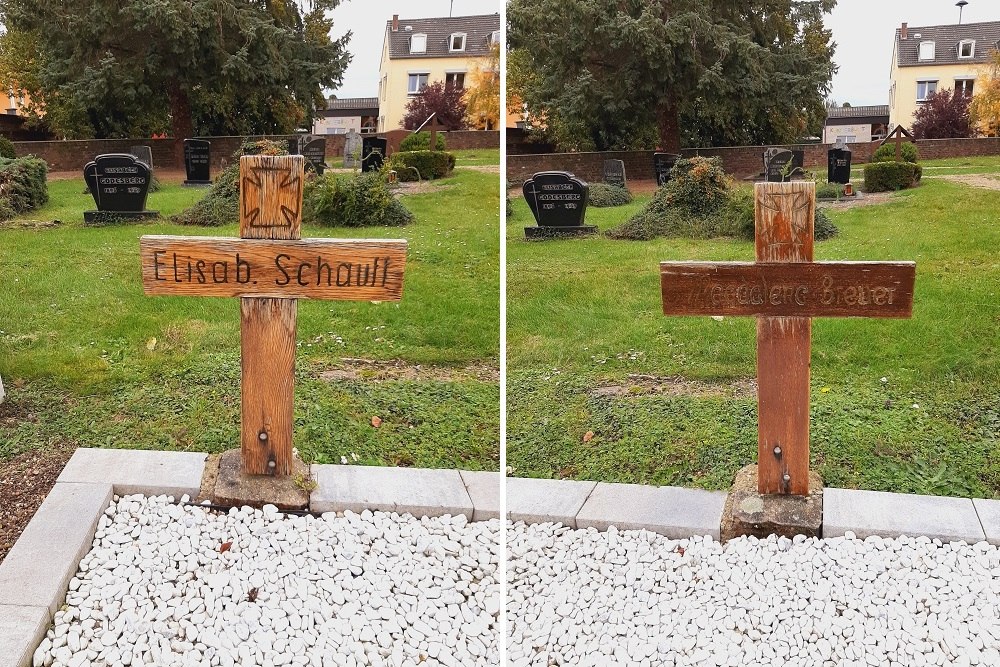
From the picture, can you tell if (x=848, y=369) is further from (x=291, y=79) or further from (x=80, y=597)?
(x=291, y=79)

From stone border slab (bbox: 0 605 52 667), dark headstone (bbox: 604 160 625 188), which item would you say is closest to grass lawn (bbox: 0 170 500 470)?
stone border slab (bbox: 0 605 52 667)

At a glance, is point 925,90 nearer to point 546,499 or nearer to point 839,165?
point 839,165

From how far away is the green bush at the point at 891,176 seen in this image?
34.4 feet

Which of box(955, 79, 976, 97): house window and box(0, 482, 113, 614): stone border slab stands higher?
box(955, 79, 976, 97): house window

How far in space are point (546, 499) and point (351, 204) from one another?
18.3ft

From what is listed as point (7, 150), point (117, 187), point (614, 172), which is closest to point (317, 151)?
point (117, 187)

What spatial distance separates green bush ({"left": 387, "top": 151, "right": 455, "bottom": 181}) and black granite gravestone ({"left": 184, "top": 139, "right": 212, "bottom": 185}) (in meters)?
3.85

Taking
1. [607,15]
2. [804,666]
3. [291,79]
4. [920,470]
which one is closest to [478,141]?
[607,15]

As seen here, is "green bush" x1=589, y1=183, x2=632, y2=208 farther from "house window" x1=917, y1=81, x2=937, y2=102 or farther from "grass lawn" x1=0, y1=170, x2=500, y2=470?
"grass lawn" x1=0, y1=170, x2=500, y2=470

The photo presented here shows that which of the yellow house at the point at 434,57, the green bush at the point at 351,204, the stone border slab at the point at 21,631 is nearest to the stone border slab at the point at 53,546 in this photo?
the stone border slab at the point at 21,631

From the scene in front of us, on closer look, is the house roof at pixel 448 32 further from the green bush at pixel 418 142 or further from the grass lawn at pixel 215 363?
the grass lawn at pixel 215 363

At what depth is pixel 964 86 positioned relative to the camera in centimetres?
1170

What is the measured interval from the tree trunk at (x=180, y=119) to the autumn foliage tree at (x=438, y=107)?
400 inches

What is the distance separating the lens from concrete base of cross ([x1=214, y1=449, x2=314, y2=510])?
3.15 metres
